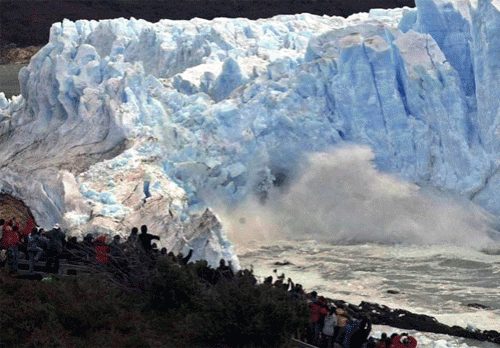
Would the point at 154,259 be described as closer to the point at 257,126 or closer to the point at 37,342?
the point at 37,342

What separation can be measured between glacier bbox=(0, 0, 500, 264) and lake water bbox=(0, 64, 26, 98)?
26.9 metres

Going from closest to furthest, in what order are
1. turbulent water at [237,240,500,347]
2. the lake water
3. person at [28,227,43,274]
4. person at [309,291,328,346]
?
A: person at [309,291,328,346]
person at [28,227,43,274]
turbulent water at [237,240,500,347]
the lake water

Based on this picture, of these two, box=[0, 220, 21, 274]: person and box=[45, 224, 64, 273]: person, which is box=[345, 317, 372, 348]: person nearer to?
box=[45, 224, 64, 273]: person

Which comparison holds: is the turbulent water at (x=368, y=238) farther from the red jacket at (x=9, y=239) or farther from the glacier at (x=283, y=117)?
the red jacket at (x=9, y=239)

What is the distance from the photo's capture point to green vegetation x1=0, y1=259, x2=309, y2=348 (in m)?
10.9

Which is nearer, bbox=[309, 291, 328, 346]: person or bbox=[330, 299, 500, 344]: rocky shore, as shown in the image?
bbox=[309, 291, 328, 346]: person

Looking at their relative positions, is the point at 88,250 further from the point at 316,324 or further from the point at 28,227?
the point at 316,324

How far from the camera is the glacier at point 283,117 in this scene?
26.7 m

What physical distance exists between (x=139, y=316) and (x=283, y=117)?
17.3 m

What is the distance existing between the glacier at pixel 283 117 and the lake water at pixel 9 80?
2690 centimetres

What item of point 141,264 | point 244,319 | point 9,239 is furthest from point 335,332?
point 9,239

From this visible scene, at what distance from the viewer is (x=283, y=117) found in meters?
28.7

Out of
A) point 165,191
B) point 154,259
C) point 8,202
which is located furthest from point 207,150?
point 154,259

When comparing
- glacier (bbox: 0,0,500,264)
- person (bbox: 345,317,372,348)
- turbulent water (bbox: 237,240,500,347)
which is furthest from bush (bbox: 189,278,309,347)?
glacier (bbox: 0,0,500,264)
